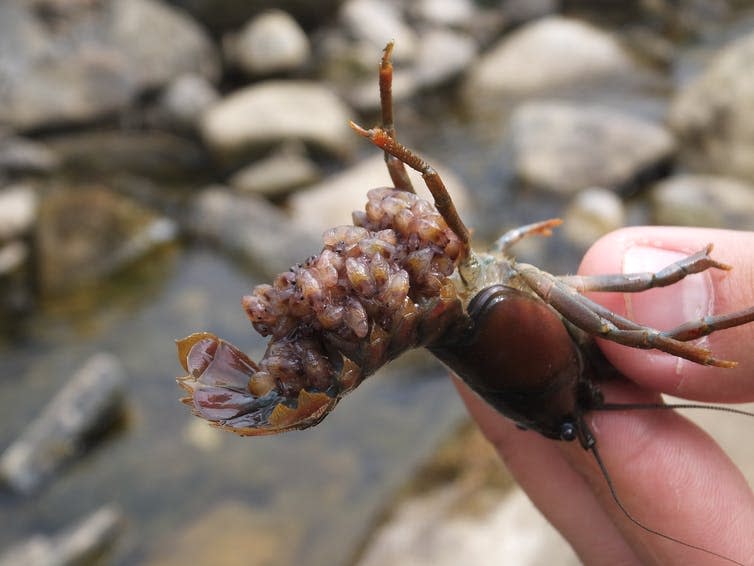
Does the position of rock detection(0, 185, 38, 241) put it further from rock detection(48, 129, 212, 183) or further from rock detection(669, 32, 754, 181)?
rock detection(669, 32, 754, 181)

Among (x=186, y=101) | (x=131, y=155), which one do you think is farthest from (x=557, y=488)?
(x=186, y=101)

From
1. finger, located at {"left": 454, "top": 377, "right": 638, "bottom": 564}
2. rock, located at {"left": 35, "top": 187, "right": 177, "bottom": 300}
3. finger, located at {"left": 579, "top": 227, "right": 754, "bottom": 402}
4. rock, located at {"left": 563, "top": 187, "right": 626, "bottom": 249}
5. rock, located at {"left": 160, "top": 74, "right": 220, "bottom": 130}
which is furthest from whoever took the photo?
rock, located at {"left": 160, "top": 74, "right": 220, "bottom": 130}

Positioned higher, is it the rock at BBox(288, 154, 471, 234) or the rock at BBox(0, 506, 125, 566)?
the rock at BBox(288, 154, 471, 234)

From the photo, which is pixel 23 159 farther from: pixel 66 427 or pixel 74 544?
pixel 74 544

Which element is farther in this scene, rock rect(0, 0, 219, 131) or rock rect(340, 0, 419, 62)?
rock rect(340, 0, 419, 62)

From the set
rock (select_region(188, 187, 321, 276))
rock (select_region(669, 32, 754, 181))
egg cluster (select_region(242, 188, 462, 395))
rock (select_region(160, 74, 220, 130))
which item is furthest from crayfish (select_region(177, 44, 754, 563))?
rock (select_region(160, 74, 220, 130))

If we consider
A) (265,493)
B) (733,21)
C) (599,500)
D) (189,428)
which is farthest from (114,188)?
(733,21)

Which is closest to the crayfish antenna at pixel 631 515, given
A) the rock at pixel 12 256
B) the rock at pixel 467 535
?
the rock at pixel 467 535

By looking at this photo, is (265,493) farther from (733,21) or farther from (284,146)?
(733,21)
